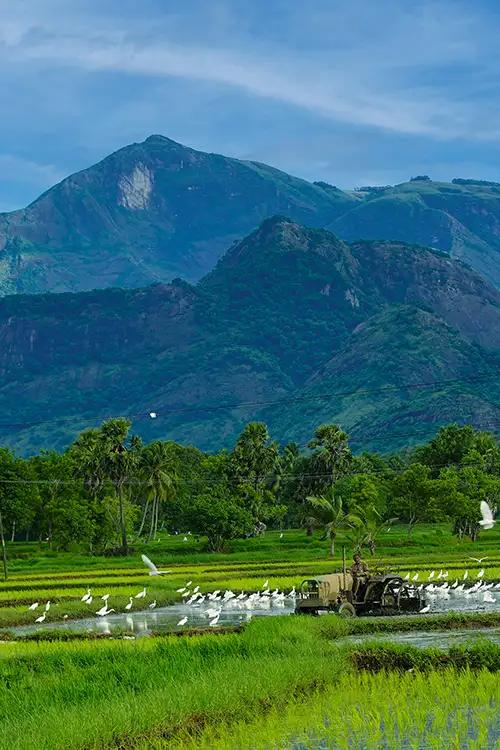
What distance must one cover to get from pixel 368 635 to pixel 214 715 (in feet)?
49.0

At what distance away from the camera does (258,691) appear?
21.7 metres

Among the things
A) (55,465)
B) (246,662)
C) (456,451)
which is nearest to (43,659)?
(246,662)

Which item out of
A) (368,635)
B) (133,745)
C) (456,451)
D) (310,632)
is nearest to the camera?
(133,745)

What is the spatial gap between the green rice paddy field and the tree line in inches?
2342

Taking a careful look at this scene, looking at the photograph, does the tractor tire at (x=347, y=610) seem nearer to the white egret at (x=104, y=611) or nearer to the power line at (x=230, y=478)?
the white egret at (x=104, y=611)

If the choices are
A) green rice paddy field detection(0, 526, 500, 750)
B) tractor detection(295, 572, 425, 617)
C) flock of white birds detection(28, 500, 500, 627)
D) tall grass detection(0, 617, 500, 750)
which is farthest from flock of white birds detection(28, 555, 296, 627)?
tall grass detection(0, 617, 500, 750)

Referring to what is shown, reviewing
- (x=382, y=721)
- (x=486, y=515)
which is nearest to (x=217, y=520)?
(x=486, y=515)

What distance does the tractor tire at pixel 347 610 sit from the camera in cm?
4075

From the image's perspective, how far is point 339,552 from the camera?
9088cm

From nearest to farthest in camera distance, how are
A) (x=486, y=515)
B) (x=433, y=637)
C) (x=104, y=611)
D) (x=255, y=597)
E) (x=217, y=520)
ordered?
(x=433, y=637), (x=486, y=515), (x=104, y=611), (x=255, y=597), (x=217, y=520)

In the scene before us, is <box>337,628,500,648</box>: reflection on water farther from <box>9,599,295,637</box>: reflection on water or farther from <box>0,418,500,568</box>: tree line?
<box>0,418,500,568</box>: tree line

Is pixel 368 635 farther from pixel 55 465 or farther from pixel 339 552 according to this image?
pixel 55 465

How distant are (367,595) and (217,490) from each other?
239 ft

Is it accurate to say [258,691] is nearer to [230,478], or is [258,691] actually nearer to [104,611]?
[104,611]
